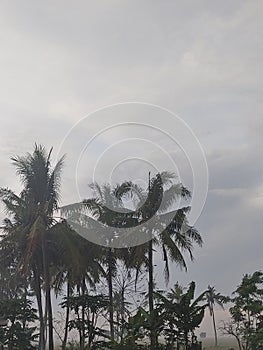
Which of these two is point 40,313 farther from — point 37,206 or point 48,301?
point 37,206

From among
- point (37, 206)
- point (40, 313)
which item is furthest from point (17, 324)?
point (37, 206)

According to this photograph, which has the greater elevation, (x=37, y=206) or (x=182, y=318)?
(x=37, y=206)

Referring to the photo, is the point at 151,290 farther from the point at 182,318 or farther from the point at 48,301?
the point at 48,301

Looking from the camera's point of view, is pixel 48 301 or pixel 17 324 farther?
pixel 17 324

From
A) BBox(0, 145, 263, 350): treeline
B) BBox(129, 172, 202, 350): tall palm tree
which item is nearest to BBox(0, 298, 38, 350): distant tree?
BBox(0, 145, 263, 350): treeline

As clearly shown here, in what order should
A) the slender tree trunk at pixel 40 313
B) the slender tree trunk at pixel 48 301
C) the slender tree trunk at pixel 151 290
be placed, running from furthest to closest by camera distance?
the slender tree trunk at pixel 40 313 → the slender tree trunk at pixel 48 301 → the slender tree trunk at pixel 151 290

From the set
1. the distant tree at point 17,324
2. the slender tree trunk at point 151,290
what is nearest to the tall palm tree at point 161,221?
the slender tree trunk at point 151,290

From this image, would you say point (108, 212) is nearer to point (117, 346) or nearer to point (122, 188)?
point (122, 188)

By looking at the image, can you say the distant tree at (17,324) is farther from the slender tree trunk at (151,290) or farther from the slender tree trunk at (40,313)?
the slender tree trunk at (151,290)

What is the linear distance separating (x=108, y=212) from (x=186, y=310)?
7.15 m

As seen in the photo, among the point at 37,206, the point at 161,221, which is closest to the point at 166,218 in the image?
the point at 161,221

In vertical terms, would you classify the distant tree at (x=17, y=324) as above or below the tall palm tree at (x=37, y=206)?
below

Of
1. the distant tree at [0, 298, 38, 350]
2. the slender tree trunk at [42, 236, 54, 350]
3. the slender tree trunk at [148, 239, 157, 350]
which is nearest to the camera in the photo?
the slender tree trunk at [148, 239, 157, 350]

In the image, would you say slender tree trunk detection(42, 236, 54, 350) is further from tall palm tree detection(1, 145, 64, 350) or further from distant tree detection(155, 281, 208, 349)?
distant tree detection(155, 281, 208, 349)
